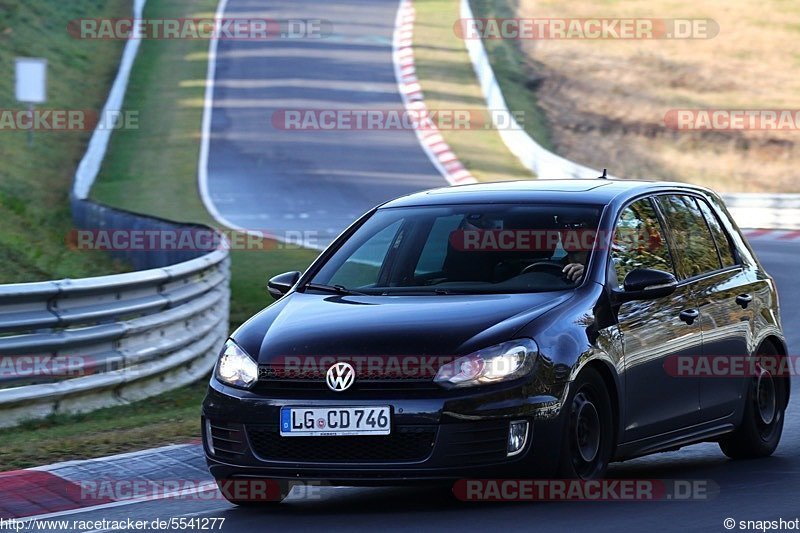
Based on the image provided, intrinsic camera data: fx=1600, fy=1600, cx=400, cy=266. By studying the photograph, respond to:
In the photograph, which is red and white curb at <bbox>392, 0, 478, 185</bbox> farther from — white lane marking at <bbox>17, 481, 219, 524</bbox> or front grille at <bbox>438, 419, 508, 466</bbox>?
front grille at <bbox>438, 419, 508, 466</bbox>

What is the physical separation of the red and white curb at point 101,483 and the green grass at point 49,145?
8.75 metres

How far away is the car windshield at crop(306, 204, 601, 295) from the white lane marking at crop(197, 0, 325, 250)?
1412 cm

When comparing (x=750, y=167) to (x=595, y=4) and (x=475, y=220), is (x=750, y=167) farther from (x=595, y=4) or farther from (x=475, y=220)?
(x=475, y=220)

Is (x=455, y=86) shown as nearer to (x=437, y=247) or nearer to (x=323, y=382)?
(x=437, y=247)

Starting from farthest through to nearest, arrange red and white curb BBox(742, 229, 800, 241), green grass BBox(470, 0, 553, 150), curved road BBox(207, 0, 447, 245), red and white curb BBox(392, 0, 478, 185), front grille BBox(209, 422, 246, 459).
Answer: green grass BBox(470, 0, 553, 150) < red and white curb BBox(392, 0, 478, 185) < curved road BBox(207, 0, 447, 245) < red and white curb BBox(742, 229, 800, 241) < front grille BBox(209, 422, 246, 459)

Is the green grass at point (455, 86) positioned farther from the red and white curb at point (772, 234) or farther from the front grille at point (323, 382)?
the front grille at point (323, 382)

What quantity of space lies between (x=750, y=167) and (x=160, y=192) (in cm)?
1346

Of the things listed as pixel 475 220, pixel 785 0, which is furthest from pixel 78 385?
pixel 785 0

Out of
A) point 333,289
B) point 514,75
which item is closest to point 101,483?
point 333,289

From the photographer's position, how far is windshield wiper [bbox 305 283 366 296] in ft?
25.6


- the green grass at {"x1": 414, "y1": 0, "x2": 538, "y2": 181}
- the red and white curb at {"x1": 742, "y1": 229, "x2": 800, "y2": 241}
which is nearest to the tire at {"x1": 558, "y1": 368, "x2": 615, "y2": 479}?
the red and white curb at {"x1": 742, "y1": 229, "x2": 800, "y2": 241}

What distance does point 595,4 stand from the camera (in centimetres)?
5269

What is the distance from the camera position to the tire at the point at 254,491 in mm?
7374

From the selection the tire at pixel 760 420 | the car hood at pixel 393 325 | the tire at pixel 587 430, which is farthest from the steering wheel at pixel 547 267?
the tire at pixel 760 420
